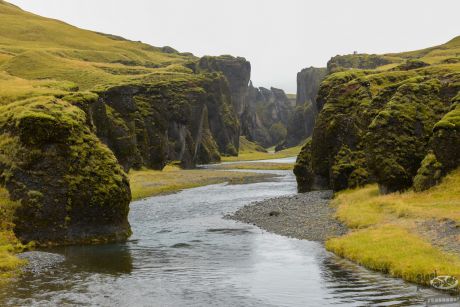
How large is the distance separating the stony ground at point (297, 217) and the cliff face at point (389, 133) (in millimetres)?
7898

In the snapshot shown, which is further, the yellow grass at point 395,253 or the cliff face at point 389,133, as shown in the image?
the cliff face at point 389,133

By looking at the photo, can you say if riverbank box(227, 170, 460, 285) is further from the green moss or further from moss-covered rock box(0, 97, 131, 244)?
moss-covered rock box(0, 97, 131, 244)

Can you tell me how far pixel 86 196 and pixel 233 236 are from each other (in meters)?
15.0

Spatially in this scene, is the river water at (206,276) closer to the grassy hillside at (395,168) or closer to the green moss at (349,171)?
the grassy hillside at (395,168)

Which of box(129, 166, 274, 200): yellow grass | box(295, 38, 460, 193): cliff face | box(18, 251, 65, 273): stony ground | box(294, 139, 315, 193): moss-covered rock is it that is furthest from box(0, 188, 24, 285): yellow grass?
box(294, 139, 315, 193): moss-covered rock

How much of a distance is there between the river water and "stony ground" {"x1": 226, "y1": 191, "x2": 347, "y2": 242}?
2657 mm

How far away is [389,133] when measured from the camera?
65.6 meters

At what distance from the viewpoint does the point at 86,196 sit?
48.6 metres

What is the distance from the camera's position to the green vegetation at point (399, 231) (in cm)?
3222

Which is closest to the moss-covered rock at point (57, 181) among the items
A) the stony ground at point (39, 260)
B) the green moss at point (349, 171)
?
the stony ground at point (39, 260)

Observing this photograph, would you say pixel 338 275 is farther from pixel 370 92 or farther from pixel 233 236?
pixel 370 92

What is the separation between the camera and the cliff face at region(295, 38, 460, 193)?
58344 millimetres

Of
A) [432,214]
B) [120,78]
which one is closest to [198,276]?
[432,214]

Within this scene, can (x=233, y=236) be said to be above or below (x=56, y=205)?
below
